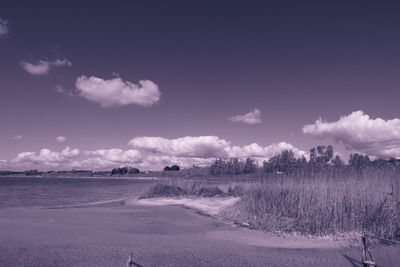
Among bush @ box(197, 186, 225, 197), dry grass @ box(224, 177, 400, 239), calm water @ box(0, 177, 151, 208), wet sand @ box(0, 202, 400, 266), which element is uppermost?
dry grass @ box(224, 177, 400, 239)

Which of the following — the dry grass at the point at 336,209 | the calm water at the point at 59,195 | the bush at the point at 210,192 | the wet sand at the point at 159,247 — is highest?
the dry grass at the point at 336,209

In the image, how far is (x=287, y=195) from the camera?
13281 millimetres

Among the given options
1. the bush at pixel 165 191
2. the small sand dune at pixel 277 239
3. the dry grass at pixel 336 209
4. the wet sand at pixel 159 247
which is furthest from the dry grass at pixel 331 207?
the bush at pixel 165 191

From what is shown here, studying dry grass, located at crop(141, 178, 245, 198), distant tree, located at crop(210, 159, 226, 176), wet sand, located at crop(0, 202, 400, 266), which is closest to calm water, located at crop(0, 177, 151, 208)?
dry grass, located at crop(141, 178, 245, 198)

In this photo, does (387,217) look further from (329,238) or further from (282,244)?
(282,244)

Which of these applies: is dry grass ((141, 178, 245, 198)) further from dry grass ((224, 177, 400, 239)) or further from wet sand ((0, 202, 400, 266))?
dry grass ((224, 177, 400, 239))

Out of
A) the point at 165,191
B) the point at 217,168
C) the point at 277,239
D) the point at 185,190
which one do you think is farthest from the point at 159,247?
the point at 217,168

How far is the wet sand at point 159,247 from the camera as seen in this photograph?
8227 millimetres

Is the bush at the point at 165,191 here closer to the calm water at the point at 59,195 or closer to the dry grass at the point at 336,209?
the calm water at the point at 59,195

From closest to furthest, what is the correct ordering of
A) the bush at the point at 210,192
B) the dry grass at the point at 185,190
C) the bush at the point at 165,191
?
the bush at the point at 210,192 < the dry grass at the point at 185,190 < the bush at the point at 165,191

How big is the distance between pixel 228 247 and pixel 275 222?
307cm

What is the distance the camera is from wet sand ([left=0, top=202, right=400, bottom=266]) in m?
8.23

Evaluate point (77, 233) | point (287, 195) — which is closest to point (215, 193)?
point (287, 195)

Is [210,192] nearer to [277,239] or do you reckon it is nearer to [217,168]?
[277,239]
